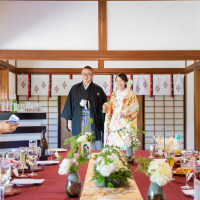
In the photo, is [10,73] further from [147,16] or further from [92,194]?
[92,194]

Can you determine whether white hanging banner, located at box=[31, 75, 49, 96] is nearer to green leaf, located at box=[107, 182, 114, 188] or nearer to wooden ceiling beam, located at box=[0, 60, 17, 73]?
wooden ceiling beam, located at box=[0, 60, 17, 73]

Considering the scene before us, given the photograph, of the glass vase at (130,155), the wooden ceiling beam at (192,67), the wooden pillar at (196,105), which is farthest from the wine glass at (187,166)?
the wooden pillar at (196,105)

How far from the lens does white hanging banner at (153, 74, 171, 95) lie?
7.32 meters

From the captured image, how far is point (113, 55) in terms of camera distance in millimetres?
4672

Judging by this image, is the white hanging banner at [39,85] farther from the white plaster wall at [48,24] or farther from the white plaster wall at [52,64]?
the white plaster wall at [48,24]

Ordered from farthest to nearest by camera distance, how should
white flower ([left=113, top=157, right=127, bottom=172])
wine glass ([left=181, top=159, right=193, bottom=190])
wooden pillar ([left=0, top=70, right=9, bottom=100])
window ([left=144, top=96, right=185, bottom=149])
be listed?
1. window ([left=144, top=96, right=185, bottom=149])
2. wooden pillar ([left=0, top=70, right=9, bottom=100])
3. wine glass ([left=181, top=159, right=193, bottom=190])
4. white flower ([left=113, top=157, right=127, bottom=172])

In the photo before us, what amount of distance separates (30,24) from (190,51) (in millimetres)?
2609

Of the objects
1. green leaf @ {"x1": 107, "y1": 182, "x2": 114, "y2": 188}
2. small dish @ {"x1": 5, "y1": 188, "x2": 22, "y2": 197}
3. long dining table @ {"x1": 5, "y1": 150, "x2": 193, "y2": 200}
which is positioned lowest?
long dining table @ {"x1": 5, "y1": 150, "x2": 193, "y2": 200}

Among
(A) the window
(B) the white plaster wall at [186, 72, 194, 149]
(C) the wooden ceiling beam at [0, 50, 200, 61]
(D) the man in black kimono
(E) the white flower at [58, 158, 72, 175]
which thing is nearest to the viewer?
(E) the white flower at [58, 158, 72, 175]

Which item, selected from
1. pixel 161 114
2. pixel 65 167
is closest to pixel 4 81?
pixel 161 114

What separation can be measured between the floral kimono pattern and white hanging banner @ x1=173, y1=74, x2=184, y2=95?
3489 mm

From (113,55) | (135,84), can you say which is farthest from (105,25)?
(135,84)

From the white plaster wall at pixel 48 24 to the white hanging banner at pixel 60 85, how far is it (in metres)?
2.67

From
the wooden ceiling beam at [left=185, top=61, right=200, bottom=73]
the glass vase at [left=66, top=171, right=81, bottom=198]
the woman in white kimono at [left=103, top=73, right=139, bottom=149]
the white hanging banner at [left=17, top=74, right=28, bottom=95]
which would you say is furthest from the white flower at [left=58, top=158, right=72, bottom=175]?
the white hanging banner at [left=17, top=74, right=28, bottom=95]
